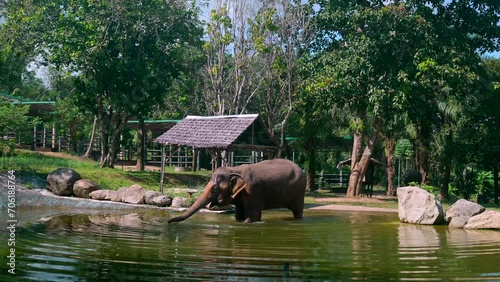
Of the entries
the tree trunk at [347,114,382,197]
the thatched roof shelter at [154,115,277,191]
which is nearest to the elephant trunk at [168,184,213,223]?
the thatched roof shelter at [154,115,277,191]

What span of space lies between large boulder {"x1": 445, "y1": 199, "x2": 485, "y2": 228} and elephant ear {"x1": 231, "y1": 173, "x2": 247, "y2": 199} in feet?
17.2

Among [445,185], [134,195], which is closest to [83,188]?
[134,195]

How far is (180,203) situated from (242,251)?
838 cm

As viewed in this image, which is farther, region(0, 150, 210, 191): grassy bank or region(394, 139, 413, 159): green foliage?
region(394, 139, 413, 159): green foliage

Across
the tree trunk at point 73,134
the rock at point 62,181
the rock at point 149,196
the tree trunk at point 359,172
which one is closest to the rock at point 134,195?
the rock at point 149,196

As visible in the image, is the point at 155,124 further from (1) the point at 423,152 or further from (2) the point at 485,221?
(2) the point at 485,221

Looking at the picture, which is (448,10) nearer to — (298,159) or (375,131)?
(375,131)

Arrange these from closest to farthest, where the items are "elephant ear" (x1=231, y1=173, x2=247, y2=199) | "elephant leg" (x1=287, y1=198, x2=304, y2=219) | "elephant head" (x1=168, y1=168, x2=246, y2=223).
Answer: "elephant head" (x1=168, y1=168, x2=246, y2=223)
"elephant ear" (x1=231, y1=173, x2=247, y2=199)
"elephant leg" (x1=287, y1=198, x2=304, y2=219)

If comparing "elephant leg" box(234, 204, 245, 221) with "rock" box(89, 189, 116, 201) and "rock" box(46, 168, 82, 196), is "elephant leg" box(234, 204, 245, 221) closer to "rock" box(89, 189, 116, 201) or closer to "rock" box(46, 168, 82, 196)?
"rock" box(89, 189, 116, 201)

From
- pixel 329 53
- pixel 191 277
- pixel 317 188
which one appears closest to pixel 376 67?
pixel 329 53

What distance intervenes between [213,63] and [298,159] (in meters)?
6.92

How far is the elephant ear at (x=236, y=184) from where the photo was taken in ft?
47.0

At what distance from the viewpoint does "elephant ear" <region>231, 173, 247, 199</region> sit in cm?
1431

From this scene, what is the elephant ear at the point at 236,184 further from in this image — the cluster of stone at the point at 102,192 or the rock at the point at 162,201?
the rock at the point at 162,201
